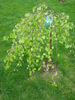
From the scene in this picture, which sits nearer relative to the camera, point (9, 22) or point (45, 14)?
point (45, 14)

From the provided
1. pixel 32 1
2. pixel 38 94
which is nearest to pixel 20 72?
pixel 38 94

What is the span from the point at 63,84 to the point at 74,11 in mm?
4257

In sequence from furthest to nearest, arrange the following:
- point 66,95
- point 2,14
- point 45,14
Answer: point 2,14 < point 66,95 < point 45,14

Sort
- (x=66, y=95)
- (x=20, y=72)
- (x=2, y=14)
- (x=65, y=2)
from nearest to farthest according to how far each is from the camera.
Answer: (x=66, y=95), (x=20, y=72), (x=2, y=14), (x=65, y=2)

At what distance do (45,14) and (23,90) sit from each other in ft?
5.62

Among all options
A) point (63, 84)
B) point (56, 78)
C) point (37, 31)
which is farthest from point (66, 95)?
point (37, 31)

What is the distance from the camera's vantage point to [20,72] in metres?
3.44

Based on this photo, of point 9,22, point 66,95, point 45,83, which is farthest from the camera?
point 9,22

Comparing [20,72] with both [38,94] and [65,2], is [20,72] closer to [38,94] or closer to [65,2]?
[38,94]

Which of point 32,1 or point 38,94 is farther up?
point 32,1

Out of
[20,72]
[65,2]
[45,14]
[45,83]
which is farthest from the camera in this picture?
[65,2]

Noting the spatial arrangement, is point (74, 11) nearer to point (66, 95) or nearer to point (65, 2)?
point (65, 2)

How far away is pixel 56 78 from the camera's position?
130 inches

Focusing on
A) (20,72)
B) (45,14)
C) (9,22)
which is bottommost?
(20,72)
